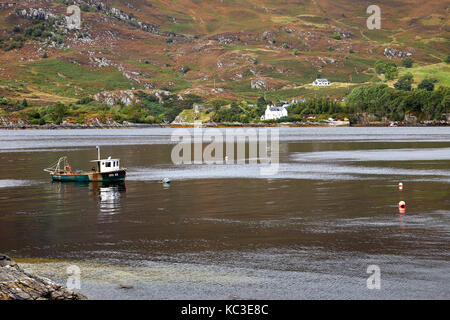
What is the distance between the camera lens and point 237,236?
3938 cm

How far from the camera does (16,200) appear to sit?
58719 mm

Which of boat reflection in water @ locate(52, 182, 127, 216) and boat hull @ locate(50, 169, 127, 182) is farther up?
boat hull @ locate(50, 169, 127, 182)

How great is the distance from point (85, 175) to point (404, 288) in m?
54.7

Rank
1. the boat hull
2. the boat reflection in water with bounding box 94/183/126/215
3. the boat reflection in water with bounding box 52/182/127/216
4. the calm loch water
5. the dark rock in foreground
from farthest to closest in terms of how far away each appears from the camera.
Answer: the boat hull < the boat reflection in water with bounding box 52/182/127/216 < the boat reflection in water with bounding box 94/183/126/215 < the calm loch water < the dark rock in foreground

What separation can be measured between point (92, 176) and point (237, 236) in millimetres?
39868

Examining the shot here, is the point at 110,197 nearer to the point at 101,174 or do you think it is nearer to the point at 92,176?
the point at 101,174

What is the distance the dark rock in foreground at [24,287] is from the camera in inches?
919

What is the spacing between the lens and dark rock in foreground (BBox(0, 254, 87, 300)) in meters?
23.3

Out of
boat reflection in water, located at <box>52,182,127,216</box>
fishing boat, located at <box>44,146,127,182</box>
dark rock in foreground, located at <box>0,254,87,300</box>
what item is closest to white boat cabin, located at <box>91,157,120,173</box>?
fishing boat, located at <box>44,146,127,182</box>

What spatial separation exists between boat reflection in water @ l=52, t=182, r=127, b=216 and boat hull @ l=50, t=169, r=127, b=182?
1.98 feet

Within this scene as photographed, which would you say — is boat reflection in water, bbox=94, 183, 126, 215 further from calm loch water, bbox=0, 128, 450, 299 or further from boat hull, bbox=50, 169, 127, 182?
boat hull, bbox=50, 169, 127, 182
